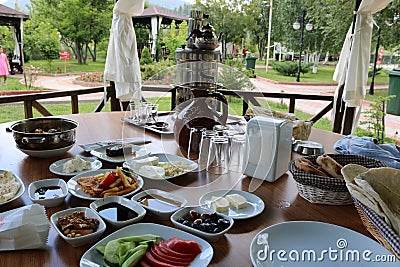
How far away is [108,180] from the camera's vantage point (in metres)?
1.05

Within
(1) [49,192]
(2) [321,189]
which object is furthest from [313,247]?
(1) [49,192]

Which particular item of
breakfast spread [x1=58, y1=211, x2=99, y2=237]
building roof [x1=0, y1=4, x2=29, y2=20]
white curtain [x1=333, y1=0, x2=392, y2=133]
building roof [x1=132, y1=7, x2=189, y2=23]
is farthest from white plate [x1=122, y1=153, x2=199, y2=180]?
building roof [x1=0, y1=4, x2=29, y2=20]

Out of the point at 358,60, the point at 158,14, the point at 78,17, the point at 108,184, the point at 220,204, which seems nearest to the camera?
the point at 220,204

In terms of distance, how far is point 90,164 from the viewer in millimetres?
1270

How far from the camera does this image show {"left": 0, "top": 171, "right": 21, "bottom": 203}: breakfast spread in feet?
3.19

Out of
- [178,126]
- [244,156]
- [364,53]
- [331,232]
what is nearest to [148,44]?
[364,53]

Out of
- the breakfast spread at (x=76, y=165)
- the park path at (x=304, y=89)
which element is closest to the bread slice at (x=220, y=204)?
the breakfast spread at (x=76, y=165)

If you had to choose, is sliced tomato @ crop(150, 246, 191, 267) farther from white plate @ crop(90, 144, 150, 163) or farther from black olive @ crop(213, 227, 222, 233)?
white plate @ crop(90, 144, 150, 163)

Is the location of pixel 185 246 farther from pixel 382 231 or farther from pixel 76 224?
pixel 382 231

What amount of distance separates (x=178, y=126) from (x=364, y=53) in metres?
2.15

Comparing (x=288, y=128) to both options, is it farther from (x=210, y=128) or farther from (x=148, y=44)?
(x=148, y=44)

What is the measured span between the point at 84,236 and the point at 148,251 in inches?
6.3

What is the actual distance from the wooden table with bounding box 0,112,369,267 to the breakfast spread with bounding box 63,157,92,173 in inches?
1.9

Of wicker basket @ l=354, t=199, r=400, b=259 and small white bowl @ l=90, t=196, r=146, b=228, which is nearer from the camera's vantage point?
wicker basket @ l=354, t=199, r=400, b=259
